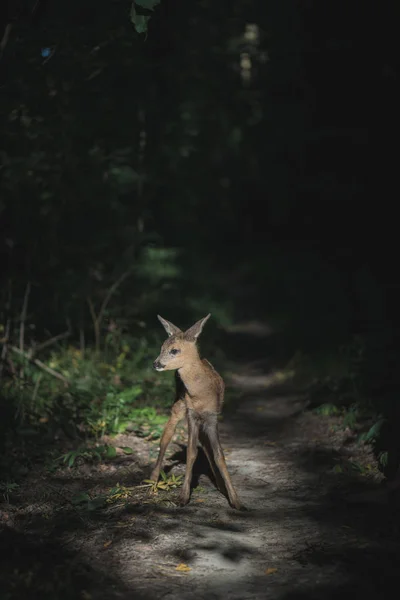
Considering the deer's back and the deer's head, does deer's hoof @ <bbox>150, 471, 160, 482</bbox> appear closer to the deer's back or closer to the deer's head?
the deer's back

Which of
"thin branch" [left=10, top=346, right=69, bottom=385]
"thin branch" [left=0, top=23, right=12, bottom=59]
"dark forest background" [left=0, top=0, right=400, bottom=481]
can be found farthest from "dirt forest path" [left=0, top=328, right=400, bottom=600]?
"thin branch" [left=0, top=23, right=12, bottom=59]

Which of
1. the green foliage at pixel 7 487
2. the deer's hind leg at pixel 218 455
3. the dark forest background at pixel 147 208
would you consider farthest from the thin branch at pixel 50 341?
the deer's hind leg at pixel 218 455

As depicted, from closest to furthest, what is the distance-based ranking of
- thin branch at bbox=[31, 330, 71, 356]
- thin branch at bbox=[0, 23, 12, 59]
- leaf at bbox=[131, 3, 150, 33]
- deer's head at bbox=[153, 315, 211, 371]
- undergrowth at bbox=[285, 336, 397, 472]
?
leaf at bbox=[131, 3, 150, 33] < deer's head at bbox=[153, 315, 211, 371] < thin branch at bbox=[0, 23, 12, 59] < undergrowth at bbox=[285, 336, 397, 472] < thin branch at bbox=[31, 330, 71, 356]

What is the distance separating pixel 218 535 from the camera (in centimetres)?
512

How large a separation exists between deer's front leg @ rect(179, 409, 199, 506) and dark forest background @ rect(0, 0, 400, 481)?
71.1 inches

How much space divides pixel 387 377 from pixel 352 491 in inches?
105

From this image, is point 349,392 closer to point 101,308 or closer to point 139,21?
point 101,308

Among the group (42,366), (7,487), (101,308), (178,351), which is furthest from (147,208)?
(7,487)

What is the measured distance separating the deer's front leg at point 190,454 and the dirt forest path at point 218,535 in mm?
101

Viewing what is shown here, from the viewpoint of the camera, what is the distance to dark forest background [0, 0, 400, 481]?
25.6 feet

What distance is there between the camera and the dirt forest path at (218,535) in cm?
432

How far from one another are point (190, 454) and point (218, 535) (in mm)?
919

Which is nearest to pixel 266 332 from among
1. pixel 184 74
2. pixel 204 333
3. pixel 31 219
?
pixel 204 333

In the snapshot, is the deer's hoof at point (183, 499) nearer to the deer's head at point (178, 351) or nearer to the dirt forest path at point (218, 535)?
the dirt forest path at point (218, 535)
